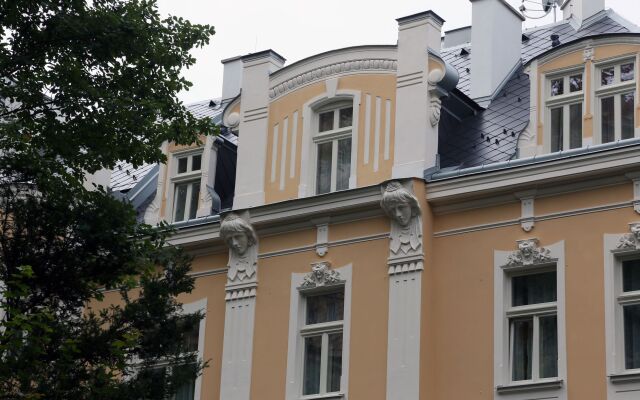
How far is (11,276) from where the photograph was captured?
2069cm

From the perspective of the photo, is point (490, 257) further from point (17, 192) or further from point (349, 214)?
point (17, 192)

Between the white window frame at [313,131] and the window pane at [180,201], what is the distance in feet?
12.2

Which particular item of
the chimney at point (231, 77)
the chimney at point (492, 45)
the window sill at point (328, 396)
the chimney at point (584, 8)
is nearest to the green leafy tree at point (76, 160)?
the window sill at point (328, 396)

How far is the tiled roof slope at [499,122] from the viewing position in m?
26.4

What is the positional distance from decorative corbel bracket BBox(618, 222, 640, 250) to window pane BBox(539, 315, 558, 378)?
5.55 feet

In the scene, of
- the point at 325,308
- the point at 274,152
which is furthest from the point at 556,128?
the point at 274,152

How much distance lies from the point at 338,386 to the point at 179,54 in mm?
7484

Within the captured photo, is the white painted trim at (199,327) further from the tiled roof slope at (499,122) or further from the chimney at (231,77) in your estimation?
the chimney at (231,77)

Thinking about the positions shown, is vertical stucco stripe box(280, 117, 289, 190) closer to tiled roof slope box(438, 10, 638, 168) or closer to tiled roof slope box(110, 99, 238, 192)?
tiled roof slope box(110, 99, 238, 192)

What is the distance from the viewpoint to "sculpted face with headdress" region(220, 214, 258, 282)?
89.5 ft

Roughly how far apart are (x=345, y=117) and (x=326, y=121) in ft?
1.47

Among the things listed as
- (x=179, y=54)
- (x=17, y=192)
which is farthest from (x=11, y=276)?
(x=179, y=54)

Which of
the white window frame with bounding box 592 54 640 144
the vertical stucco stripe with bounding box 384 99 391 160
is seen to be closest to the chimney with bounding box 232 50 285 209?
the vertical stucco stripe with bounding box 384 99 391 160

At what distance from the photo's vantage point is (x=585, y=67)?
83.4 ft
